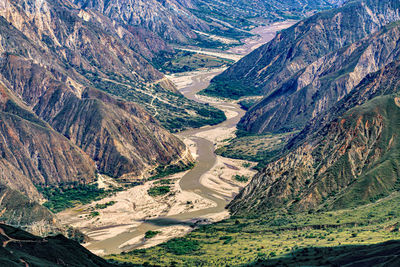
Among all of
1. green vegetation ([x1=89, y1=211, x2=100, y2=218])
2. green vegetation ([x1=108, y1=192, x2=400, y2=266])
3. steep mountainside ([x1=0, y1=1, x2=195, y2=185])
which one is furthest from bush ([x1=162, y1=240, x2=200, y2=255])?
steep mountainside ([x1=0, y1=1, x2=195, y2=185])

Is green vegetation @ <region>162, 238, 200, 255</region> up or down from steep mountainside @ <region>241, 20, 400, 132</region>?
down

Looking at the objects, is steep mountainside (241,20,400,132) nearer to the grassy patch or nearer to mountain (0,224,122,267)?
the grassy patch

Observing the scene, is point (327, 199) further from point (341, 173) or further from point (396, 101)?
point (396, 101)

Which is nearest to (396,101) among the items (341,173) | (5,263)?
(341,173)

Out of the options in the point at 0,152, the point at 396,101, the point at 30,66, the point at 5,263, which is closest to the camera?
the point at 5,263

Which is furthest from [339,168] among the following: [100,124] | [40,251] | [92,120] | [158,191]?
[92,120]
